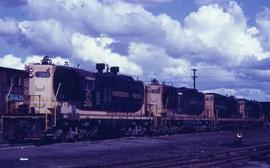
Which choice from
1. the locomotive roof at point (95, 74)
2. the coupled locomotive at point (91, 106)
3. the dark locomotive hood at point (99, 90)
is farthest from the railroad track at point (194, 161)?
the locomotive roof at point (95, 74)

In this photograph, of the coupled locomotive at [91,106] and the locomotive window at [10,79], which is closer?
the coupled locomotive at [91,106]

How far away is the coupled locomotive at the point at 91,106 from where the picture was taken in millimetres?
23281

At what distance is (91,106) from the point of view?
27.5 m

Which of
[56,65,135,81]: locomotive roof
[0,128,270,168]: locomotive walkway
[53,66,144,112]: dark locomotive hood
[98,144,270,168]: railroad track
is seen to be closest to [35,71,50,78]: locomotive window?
[53,66,144,112]: dark locomotive hood

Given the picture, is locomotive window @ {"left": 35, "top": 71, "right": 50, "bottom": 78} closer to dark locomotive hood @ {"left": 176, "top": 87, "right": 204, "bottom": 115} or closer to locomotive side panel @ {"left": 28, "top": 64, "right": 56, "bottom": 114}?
locomotive side panel @ {"left": 28, "top": 64, "right": 56, "bottom": 114}

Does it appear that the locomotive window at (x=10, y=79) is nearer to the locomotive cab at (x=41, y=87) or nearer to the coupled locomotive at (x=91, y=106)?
the coupled locomotive at (x=91, y=106)

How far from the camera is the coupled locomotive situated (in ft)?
76.4

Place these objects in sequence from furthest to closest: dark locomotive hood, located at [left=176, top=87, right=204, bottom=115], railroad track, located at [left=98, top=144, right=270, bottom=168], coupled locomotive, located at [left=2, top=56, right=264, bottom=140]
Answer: dark locomotive hood, located at [left=176, top=87, right=204, bottom=115] → coupled locomotive, located at [left=2, top=56, right=264, bottom=140] → railroad track, located at [left=98, top=144, right=270, bottom=168]

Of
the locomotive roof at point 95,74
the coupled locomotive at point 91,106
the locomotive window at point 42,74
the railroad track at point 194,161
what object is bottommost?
the railroad track at point 194,161

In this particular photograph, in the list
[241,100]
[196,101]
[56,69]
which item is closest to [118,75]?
[56,69]

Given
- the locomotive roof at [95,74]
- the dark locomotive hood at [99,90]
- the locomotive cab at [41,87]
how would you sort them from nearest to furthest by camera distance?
the locomotive cab at [41,87] < the dark locomotive hood at [99,90] < the locomotive roof at [95,74]

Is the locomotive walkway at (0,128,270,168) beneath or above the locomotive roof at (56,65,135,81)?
beneath

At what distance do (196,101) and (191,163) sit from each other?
2809 centimetres

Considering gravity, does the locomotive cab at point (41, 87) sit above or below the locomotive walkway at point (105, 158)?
above
